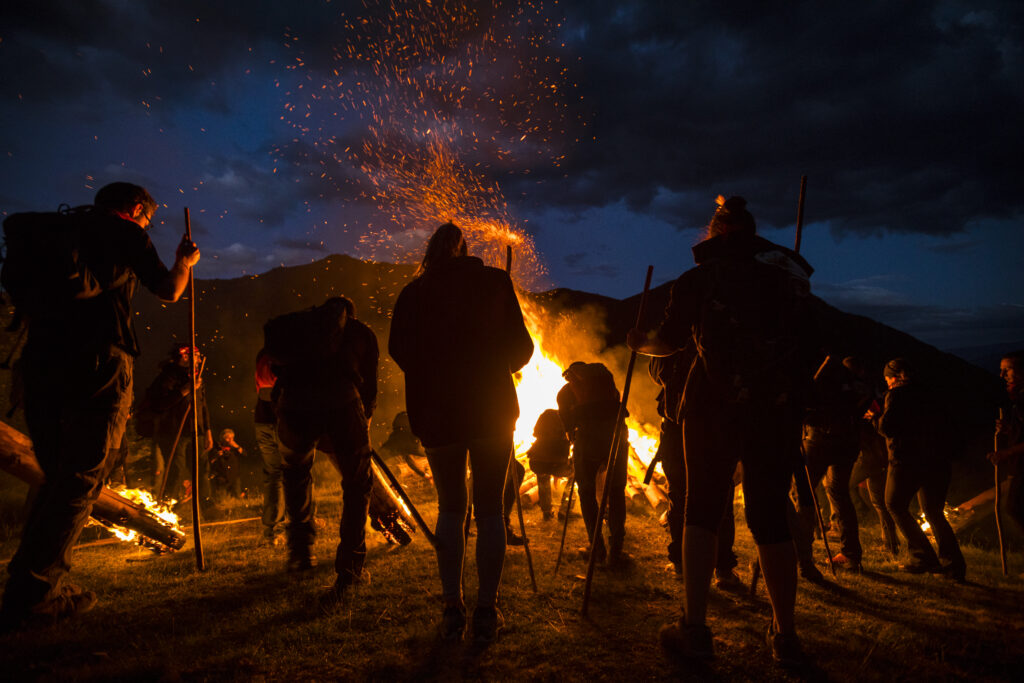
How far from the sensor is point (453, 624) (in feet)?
9.59

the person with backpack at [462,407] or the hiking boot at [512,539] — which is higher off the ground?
the person with backpack at [462,407]

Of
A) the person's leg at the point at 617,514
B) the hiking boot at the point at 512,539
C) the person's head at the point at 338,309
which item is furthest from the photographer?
the hiking boot at the point at 512,539

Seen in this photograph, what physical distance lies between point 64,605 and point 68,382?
1287 millimetres

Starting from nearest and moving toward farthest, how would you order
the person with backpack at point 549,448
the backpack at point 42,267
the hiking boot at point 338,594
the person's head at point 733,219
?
the backpack at point 42,267, the person's head at point 733,219, the hiking boot at point 338,594, the person with backpack at point 549,448

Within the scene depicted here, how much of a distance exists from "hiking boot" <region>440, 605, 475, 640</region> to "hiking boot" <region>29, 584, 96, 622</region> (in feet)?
7.04

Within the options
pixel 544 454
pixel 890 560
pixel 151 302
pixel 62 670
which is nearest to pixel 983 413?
pixel 890 560

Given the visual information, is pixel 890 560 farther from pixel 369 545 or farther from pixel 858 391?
pixel 369 545

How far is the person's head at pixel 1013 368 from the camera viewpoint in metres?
5.02

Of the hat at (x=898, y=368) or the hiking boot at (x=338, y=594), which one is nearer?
the hiking boot at (x=338, y=594)

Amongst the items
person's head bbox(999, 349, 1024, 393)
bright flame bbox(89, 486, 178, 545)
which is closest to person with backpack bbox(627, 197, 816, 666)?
person's head bbox(999, 349, 1024, 393)

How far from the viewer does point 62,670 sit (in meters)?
2.45

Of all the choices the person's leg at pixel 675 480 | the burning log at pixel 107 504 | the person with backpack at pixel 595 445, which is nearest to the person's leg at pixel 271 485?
the burning log at pixel 107 504

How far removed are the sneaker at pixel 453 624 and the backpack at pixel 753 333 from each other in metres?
1.82

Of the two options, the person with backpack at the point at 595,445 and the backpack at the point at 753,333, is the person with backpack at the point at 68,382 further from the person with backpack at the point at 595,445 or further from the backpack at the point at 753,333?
the person with backpack at the point at 595,445
